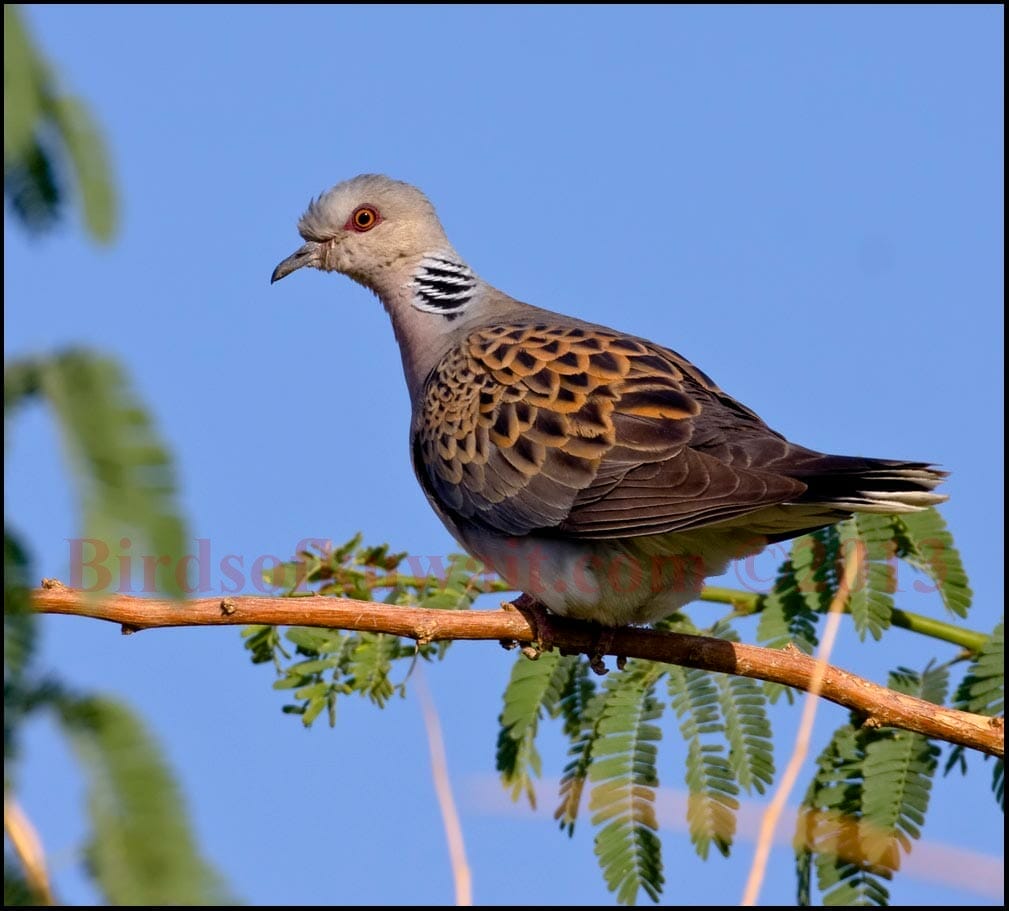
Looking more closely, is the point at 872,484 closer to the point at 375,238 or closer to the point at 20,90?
the point at 375,238

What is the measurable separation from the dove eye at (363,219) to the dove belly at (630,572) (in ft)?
7.01

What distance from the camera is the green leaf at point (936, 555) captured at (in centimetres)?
481

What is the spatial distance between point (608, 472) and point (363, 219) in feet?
7.20

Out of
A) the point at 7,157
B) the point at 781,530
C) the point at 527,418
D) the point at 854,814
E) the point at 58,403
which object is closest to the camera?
the point at 58,403

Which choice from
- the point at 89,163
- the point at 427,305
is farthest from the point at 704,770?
the point at 89,163

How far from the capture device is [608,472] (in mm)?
4684

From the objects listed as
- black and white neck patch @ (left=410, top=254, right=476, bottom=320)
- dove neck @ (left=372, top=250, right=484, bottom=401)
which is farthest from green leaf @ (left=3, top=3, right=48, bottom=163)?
black and white neck patch @ (left=410, top=254, right=476, bottom=320)

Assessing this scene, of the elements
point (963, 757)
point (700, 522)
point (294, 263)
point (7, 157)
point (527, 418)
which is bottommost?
point (963, 757)

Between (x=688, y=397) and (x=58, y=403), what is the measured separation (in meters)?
3.85

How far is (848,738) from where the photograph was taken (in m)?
4.45

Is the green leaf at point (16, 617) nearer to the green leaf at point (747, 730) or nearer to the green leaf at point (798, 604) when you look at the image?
the green leaf at point (747, 730)

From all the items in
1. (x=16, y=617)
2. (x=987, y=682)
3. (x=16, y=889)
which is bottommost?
(x=16, y=889)

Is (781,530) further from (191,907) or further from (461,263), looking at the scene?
(191,907)

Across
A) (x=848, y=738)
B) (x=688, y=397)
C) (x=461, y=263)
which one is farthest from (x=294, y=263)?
(x=848, y=738)
